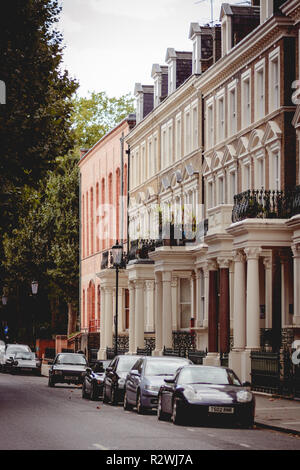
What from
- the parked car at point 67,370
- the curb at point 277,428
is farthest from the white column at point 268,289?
the curb at point 277,428

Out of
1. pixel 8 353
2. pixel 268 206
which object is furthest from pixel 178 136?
pixel 8 353

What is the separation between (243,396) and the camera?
23.5 meters

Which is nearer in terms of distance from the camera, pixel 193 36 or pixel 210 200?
pixel 210 200

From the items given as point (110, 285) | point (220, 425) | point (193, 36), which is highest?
point (193, 36)

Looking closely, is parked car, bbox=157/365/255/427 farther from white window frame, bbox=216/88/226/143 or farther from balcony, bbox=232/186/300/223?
white window frame, bbox=216/88/226/143

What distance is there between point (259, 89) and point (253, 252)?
6.82 m

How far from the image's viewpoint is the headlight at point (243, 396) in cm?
2343

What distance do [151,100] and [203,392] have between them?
39.2 meters

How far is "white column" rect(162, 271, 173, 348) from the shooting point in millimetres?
47125

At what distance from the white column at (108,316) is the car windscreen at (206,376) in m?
34.4

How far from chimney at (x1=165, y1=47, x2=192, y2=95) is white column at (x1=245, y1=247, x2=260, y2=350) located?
18538 mm
